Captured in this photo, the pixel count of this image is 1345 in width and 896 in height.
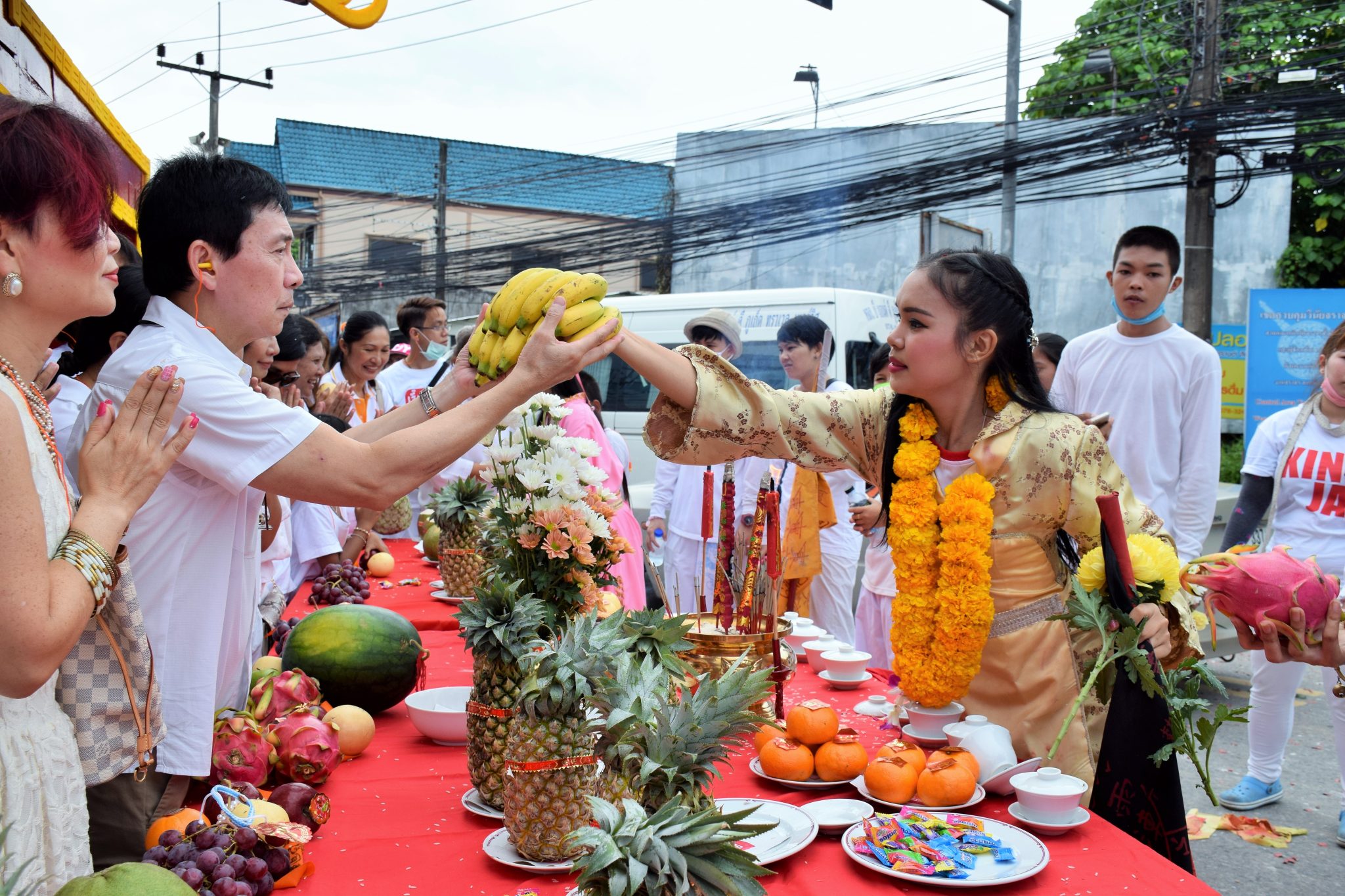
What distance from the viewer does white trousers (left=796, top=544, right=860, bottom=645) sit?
5.50m

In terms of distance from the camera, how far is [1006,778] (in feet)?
6.63

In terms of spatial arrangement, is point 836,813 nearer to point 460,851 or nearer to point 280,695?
point 460,851

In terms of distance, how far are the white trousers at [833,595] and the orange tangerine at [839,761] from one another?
3431mm

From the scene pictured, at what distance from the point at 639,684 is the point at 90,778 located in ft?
3.01

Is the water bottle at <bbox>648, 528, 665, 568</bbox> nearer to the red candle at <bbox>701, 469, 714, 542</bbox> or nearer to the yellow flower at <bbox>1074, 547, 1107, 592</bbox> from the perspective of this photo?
the red candle at <bbox>701, 469, 714, 542</bbox>

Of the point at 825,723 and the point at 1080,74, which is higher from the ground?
the point at 1080,74

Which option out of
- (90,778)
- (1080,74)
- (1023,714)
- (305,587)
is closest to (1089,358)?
(1023,714)

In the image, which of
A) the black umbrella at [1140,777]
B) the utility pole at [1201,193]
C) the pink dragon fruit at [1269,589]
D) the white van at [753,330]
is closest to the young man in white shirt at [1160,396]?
the pink dragon fruit at [1269,589]

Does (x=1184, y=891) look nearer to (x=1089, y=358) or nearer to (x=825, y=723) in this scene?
(x=825, y=723)

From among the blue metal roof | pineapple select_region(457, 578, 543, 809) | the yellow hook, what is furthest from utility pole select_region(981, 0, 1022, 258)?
the blue metal roof

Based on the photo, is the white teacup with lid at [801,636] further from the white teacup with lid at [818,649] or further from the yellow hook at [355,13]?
the yellow hook at [355,13]

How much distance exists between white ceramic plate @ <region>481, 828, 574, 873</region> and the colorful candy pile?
516mm

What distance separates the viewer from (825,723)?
207cm

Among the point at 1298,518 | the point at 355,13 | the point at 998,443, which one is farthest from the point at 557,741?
the point at 1298,518
